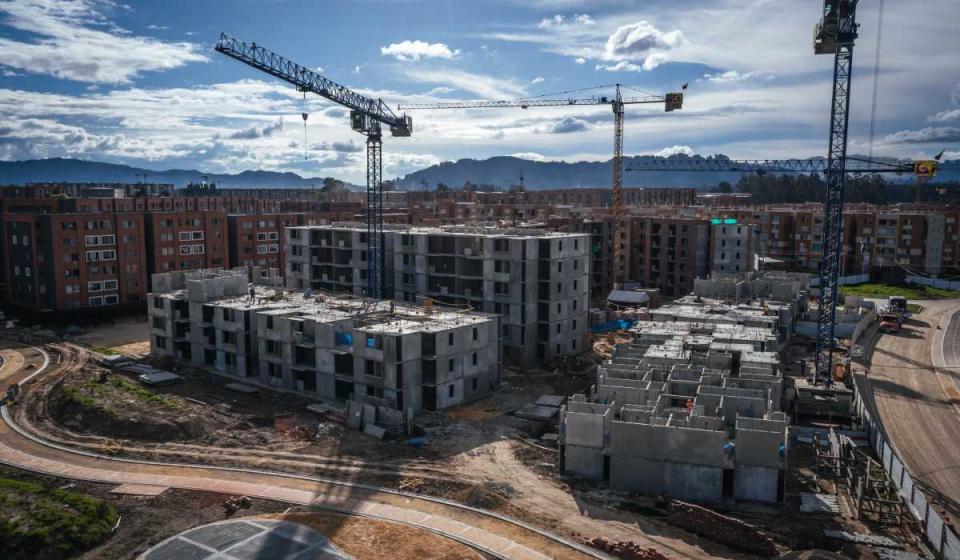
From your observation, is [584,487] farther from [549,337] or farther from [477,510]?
[549,337]

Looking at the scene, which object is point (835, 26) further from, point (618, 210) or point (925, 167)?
point (618, 210)

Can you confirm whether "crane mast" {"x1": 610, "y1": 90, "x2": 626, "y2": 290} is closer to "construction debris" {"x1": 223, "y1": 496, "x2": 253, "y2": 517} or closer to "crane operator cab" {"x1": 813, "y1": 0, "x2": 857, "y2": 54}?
"crane operator cab" {"x1": 813, "y1": 0, "x2": 857, "y2": 54}

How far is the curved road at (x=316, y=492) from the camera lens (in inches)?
1087

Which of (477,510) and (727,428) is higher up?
(727,428)

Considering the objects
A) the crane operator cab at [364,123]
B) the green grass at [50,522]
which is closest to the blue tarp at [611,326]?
the crane operator cab at [364,123]

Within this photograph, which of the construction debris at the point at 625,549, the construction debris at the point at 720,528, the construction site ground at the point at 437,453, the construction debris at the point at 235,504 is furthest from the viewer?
the construction debris at the point at 235,504

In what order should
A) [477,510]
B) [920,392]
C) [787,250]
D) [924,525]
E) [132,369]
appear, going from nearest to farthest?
[924,525]
[477,510]
[920,392]
[132,369]
[787,250]

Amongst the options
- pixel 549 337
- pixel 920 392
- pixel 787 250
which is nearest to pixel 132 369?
pixel 549 337

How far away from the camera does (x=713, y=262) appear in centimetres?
8850

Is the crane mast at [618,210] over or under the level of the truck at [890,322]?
over

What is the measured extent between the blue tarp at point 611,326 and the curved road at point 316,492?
138 ft

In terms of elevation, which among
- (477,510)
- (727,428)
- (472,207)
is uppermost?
(472,207)

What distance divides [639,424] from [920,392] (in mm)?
30016

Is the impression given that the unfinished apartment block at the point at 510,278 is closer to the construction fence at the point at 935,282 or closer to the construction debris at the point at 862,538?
the construction debris at the point at 862,538
